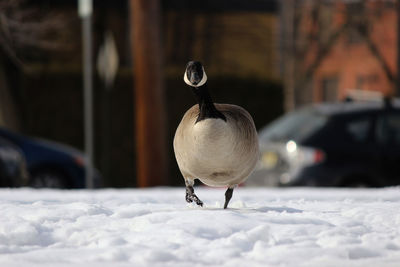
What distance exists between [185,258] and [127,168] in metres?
15.3

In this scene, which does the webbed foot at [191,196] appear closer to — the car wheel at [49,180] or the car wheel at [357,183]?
the car wheel at [357,183]

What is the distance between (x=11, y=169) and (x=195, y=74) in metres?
7.95

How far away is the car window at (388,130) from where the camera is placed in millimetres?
12164

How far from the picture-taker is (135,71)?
14.5m

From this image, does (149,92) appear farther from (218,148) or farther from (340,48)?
(340,48)

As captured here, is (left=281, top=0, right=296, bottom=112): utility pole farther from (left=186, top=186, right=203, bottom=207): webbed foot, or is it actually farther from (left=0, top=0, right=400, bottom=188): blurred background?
(left=186, top=186, right=203, bottom=207): webbed foot

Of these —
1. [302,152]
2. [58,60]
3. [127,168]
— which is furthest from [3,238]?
[58,60]

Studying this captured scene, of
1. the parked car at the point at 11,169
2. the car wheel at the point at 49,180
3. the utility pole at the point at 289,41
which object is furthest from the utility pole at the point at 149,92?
the utility pole at the point at 289,41

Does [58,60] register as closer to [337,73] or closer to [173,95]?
[173,95]

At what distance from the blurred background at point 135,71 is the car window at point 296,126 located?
91.4 inches

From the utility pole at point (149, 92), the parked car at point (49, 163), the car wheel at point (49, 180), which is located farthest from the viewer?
the car wheel at point (49, 180)

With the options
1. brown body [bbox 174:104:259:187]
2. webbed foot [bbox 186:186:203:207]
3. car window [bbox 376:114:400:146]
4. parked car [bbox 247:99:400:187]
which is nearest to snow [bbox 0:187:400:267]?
webbed foot [bbox 186:186:203:207]

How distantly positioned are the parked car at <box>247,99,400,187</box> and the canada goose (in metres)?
5.25

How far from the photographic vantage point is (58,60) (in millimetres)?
23984
